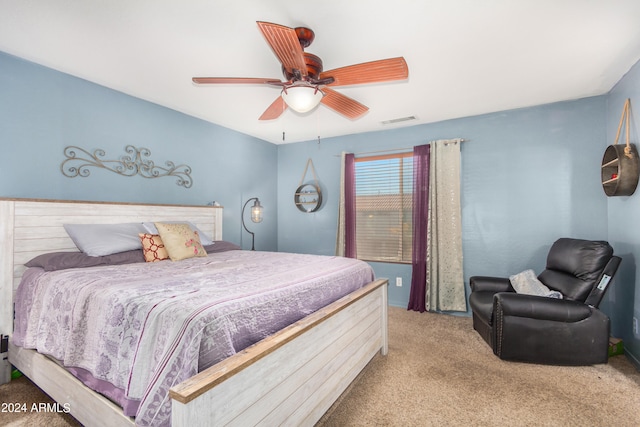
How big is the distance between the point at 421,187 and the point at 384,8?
2.46m

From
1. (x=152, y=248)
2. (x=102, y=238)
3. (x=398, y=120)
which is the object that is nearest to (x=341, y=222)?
(x=398, y=120)

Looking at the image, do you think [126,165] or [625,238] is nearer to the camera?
[625,238]

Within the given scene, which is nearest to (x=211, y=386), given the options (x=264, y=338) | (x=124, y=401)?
(x=264, y=338)

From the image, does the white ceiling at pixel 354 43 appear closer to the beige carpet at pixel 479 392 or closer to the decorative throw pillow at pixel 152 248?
the decorative throw pillow at pixel 152 248

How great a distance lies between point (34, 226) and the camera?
2275 mm

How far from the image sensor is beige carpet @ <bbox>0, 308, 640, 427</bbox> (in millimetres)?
1729

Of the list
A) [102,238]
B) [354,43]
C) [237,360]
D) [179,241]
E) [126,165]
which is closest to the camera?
[237,360]

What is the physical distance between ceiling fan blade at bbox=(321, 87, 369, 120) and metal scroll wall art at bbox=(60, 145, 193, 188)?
209cm

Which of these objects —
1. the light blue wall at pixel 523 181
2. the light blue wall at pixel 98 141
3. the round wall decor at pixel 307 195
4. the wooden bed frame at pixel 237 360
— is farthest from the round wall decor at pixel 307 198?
the wooden bed frame at pixel 237 360

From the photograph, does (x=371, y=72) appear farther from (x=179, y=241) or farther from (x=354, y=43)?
(x=179, y=241)

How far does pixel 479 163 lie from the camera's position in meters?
3.60

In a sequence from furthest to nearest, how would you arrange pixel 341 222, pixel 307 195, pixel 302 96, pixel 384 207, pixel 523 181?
pixel 307 195 < pixel 341 222 < pixel 384 207 < pixel 523 181 < pixel 302 96

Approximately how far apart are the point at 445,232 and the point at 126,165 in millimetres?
3673

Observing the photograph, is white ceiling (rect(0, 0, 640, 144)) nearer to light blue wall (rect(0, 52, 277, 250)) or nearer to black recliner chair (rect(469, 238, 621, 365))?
light blue wall (rect(0, 52, 277, 250))
